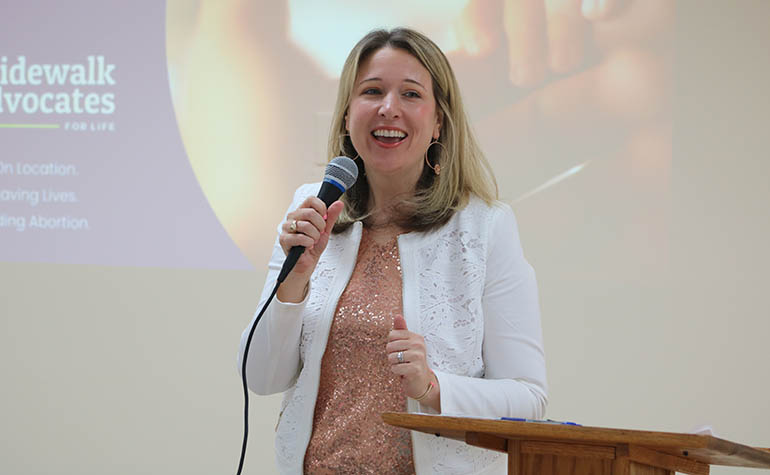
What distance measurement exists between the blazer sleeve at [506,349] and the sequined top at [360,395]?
0.14 metres

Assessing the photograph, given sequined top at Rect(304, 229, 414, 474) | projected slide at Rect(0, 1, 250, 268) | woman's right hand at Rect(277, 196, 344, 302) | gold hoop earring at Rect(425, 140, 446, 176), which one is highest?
projected slide at Rect(0, 1, 250, 268)

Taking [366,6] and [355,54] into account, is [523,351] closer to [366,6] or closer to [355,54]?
[355,54]

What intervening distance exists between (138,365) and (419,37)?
9.73 ft

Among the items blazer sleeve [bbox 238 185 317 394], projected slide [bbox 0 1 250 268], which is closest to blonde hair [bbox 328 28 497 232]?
blazer sleeve [bbox 238 185 317 394]

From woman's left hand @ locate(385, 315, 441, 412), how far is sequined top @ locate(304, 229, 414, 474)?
123 mm

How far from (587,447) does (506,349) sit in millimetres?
439

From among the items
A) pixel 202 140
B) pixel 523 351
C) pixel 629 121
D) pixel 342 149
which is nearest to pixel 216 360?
pixel 202 140

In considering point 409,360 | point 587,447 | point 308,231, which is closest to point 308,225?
point 308,231

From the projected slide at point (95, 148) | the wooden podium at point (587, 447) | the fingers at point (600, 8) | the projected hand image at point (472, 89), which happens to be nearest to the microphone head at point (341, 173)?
the wooden podium at point (587, 447)

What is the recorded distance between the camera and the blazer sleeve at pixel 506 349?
4.67 ft

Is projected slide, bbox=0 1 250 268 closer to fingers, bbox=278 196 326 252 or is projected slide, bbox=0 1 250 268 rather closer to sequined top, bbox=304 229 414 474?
sequined top, bbox=304 229 414 474

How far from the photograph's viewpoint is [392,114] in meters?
1.60

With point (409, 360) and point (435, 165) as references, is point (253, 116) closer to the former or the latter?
point (435, 165)

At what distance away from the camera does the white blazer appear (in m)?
1.46
